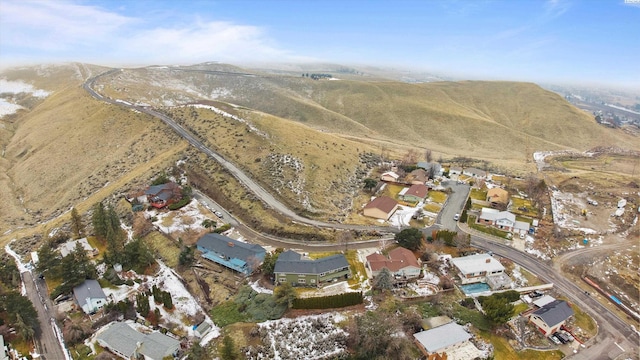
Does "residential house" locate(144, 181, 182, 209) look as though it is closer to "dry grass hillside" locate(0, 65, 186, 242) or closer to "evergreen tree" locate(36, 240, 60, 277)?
"dry grass hillside" locate(0, 65, 186, 242)

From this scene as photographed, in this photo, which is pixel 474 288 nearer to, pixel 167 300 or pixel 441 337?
pixel 441 337

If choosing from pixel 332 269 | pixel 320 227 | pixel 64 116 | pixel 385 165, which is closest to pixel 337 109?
pixel 385 165

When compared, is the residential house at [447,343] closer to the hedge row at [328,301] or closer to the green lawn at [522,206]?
the hedge row at [328,301]

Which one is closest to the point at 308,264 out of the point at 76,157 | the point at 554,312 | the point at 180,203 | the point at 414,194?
the point at 554,312

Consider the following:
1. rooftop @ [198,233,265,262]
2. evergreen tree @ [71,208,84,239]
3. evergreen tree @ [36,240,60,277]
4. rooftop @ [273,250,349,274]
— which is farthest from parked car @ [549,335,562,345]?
evergreen tree @ [71,208,84,239]

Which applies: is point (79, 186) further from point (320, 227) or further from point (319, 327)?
point (319, 327)

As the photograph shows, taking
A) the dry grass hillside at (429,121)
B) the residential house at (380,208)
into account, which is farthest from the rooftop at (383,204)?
the dry grass hillside at (429,121)
